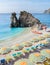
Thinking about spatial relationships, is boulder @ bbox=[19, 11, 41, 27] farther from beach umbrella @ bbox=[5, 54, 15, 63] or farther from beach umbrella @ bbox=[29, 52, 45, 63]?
beach umbrella @ bbox=[29, 52, 45, 63]

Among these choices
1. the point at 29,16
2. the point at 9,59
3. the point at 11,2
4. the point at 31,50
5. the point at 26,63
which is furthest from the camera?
the point at 29,16

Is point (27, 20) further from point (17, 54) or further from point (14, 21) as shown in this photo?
point (17, 54)

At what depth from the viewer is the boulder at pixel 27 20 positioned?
15008 mm

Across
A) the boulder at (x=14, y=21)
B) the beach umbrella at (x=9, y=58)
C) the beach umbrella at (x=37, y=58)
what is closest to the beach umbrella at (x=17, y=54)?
the beach umbrella at (x=9, y=58)

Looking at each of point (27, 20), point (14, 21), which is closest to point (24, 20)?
point (27, 20)

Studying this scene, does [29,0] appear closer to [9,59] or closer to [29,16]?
[29,16]

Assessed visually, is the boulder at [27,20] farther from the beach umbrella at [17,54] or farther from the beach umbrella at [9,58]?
the beach umbrella at [9,58]

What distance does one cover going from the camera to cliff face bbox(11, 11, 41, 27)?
1509 cm

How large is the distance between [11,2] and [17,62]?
765 cm

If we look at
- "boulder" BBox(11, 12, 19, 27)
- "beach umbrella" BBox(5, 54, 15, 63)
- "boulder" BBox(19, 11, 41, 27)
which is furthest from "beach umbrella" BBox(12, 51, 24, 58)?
"boulder" BBox(11, 12, 19, 27)

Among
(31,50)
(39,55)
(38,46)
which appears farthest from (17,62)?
(38,46)

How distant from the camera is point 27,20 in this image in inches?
610

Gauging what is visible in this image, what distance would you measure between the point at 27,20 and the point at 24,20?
0.39 m

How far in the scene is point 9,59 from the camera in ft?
21.0
